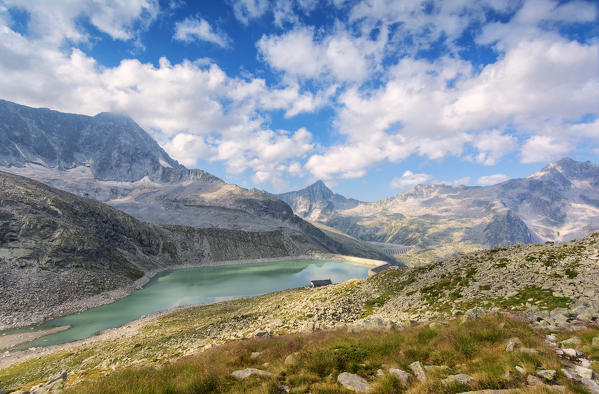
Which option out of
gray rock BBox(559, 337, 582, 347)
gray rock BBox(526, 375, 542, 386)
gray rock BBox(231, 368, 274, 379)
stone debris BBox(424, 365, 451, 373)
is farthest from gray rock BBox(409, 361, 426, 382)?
gray rock BBox(559, 337, 582, 347)

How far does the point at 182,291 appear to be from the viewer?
93.9 metres

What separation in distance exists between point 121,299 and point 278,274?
75193mm

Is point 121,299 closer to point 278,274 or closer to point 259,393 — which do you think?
point 278,274

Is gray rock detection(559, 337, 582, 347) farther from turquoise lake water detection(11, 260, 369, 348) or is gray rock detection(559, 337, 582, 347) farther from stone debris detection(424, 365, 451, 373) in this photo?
turquoise lake water detection(11, 260, 369, 348)

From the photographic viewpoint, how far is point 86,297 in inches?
2835

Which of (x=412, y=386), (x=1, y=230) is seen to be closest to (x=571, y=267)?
(x=412, y=386)

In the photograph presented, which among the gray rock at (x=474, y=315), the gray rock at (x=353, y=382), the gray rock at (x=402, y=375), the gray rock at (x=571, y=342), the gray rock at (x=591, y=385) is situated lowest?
the gray rock at (x=353, y=382)

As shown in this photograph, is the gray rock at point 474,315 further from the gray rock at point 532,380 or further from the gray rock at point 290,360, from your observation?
the gray rock at point 290,360

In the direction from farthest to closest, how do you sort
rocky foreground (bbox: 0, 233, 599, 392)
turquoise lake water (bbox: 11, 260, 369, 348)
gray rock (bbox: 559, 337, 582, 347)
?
1. turquoise lake water (bbox: 11, 260, 369, 348)
2. rocky foreground (bbox: 0, 233, 599, 392)
3. gray rock (bbox: 559, 337, 582, 347)

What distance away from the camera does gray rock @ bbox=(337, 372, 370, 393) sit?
27.9 feet

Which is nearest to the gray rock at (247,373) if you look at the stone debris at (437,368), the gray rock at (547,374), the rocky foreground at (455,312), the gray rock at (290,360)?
the rocky foreground at (455,312)

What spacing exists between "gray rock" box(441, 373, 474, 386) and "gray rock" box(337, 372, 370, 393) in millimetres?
2364

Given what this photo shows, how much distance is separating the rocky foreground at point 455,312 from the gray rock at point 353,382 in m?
0.44

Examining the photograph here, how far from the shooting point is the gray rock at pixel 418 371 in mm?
8472
